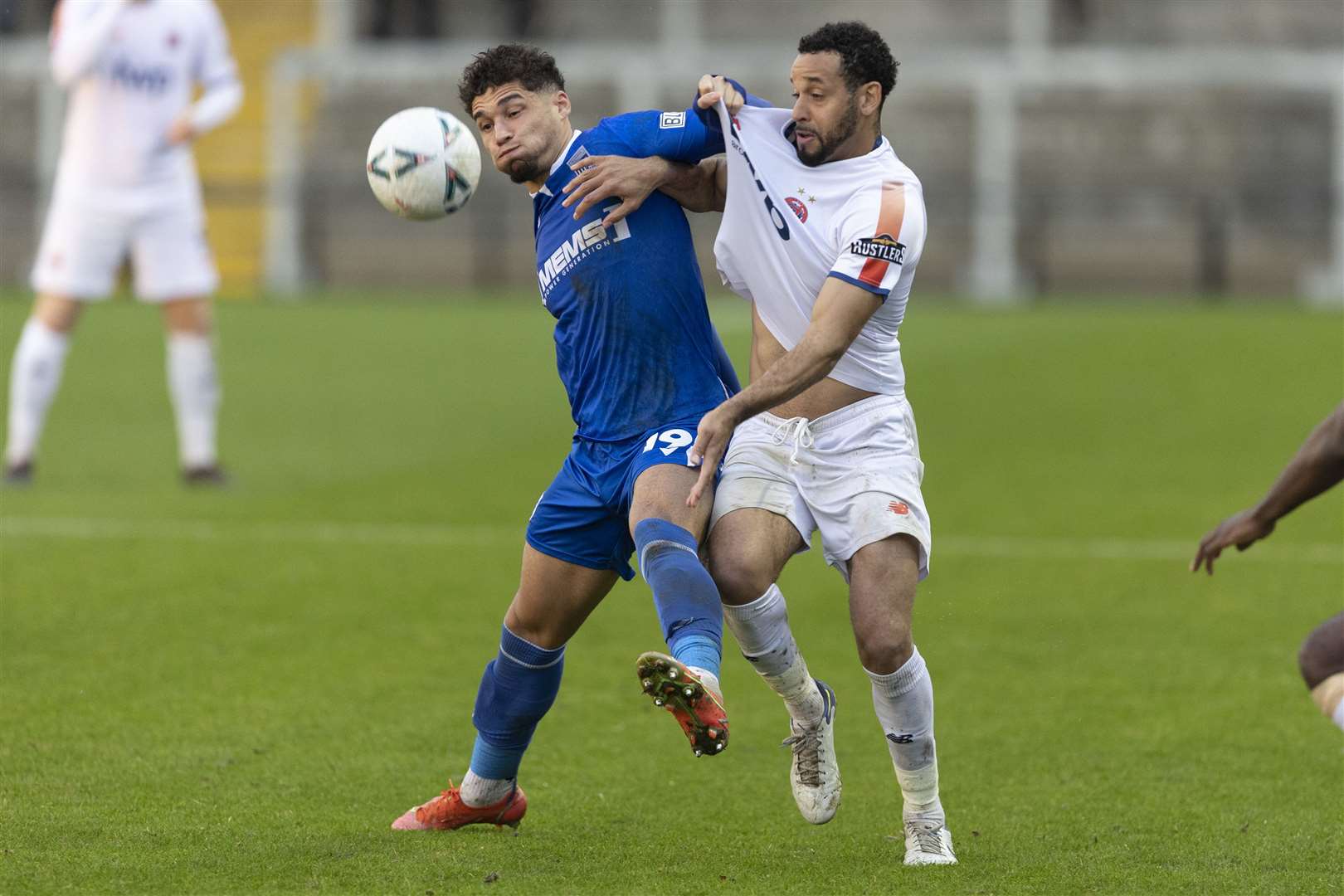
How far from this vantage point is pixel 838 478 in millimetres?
5137

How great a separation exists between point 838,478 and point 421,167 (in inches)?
55.6

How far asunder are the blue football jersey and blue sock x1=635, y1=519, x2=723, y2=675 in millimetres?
406

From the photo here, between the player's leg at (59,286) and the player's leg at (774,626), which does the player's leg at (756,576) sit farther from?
the player's leg at (59,286)

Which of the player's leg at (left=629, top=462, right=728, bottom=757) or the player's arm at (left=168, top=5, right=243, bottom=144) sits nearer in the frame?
the player's leg at (left=629, top=462, right=728, bottom=757)

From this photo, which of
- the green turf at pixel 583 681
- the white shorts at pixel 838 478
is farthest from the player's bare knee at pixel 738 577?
the green turf at pixel 583 681

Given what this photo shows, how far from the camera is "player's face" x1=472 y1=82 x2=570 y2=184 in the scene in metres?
5.16

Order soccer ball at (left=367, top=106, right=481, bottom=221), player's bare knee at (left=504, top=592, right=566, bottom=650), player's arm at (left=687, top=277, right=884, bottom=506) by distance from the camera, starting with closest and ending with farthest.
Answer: player's arm at (left=687, top=277, right=884, bottom=506) → player's bare knee at (left=504, top=592, right=566, bottom=650) → soccer ball at (left=367, top=106, right=481, bottom=221)

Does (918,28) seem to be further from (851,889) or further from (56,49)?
(851,889)

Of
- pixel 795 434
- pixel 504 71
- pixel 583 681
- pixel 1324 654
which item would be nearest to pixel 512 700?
pixel 795 434

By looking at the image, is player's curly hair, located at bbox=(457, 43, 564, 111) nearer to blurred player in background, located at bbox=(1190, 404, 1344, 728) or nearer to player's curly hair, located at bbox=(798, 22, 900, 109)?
player's curly hair, located at bbox=(798, 22, 900, 109)

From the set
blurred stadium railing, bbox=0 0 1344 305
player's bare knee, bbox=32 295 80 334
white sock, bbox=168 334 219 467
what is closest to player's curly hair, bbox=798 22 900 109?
white sock, bbox=168 334 219 467

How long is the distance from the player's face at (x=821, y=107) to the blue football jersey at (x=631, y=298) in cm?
29

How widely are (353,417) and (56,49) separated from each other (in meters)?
4.81

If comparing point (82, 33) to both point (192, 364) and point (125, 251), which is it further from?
point (192, 364)
